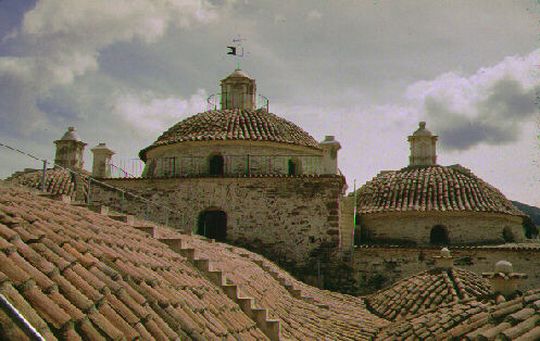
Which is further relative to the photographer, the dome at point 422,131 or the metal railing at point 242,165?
the dome at point 422,131

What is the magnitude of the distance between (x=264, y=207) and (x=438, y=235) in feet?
23.1

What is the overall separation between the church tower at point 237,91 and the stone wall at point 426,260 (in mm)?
7561

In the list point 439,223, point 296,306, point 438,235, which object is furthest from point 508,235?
point 296,306

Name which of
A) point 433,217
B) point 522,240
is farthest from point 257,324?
point 522,240

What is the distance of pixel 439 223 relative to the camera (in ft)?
67.9

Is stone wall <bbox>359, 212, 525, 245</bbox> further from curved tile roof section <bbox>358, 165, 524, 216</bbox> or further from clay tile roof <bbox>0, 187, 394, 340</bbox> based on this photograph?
clay tile roof <bbox>0, 187, 394, 340</bbox>

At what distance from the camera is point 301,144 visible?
20.1 m

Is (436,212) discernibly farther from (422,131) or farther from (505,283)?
(505,283)

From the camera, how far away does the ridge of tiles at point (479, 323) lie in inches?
233

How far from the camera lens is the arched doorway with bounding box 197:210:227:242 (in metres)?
18.2

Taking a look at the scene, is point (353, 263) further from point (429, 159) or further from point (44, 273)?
point (44, 273)

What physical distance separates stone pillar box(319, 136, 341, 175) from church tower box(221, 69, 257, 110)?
17.0 ft

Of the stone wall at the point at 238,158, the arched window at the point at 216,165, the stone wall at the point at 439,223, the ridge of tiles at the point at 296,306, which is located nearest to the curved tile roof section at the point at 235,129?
the stone wall at the point at 238,158

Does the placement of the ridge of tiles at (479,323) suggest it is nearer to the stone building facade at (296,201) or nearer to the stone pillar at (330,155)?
the stone building facade at (296,201)
